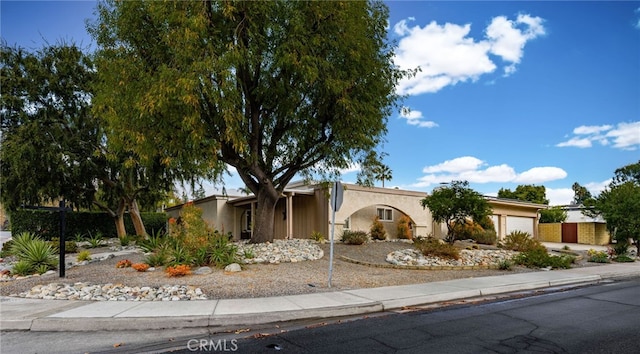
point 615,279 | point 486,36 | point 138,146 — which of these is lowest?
point 615,279

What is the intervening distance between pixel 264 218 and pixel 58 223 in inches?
625

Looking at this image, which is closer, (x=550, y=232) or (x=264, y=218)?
(x=264, y=218)

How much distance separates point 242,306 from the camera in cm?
754

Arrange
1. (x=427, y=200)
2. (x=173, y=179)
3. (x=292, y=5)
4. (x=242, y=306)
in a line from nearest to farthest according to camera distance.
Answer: (x=242, y=306) < (x=292, y=5) < (x=427, y=200) < (x=173, y=179)

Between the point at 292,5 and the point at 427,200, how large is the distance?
1044 centimetres

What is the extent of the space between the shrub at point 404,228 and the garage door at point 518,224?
9859mm

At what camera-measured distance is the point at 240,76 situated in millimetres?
14203

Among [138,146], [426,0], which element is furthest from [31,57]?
[426,0]

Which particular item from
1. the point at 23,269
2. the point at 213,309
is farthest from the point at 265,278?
the point at 23,269

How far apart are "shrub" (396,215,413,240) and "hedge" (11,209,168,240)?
1297 cm


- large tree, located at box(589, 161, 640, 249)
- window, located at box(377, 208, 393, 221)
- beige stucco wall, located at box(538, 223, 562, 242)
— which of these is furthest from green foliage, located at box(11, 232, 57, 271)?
beige stucco wall, located at box(538, 223, 562, 242)

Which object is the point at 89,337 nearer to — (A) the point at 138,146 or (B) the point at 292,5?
(A) the point at 138,146

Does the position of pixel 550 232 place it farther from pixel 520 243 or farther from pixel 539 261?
pixel 539 261

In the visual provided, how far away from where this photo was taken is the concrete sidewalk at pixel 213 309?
21.5 ft
